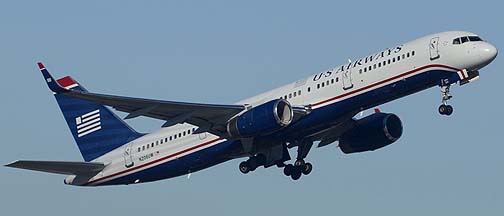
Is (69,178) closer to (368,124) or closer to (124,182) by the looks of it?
(124,182)

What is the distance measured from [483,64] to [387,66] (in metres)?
4.23

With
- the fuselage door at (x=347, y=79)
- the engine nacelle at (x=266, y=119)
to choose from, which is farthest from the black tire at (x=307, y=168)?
the fuselage door at (x=347, y=79)

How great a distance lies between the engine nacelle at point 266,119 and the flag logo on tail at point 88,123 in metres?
13.0

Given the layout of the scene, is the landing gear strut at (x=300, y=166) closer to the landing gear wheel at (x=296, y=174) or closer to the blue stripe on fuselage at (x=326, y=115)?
the landing gear wheel at (x=296, y=174)

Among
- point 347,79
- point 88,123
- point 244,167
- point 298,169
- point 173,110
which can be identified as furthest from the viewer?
point 88,123

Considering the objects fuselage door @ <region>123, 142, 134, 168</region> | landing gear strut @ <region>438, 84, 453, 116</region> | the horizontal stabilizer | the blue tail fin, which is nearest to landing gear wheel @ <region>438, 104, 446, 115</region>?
landing gear strut @ <region>438, 84, 453, 116</region>

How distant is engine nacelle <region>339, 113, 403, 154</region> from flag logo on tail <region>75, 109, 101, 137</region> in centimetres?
1357

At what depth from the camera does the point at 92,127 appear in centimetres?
7475

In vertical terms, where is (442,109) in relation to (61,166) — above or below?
above

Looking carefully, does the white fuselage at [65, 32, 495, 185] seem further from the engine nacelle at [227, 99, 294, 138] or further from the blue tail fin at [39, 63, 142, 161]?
the blue tail fin at [39, 63, 142, 161]

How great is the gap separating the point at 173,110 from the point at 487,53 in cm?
1426

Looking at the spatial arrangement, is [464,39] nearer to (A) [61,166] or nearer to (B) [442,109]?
(B) [442,109]

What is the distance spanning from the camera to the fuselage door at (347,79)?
62.9 meters

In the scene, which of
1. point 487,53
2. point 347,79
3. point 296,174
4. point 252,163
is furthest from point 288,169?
point 487,53
